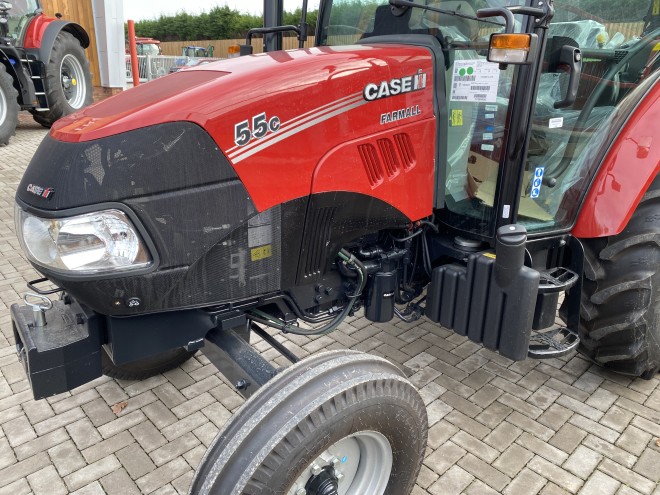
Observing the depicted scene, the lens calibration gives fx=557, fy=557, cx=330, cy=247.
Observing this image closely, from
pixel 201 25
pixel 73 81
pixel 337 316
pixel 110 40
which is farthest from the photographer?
pixel 201 25

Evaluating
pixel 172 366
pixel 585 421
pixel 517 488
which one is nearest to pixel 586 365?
pixel 585 421

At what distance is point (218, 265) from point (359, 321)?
1948 mm

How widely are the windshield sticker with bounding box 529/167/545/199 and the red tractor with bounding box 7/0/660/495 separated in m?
0.01

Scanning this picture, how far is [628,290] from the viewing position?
271 cm

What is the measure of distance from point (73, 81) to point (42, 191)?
30.2 feet

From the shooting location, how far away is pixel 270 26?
3.00 meters

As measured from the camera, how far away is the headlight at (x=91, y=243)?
1.64 metres

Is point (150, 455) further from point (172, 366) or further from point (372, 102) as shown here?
point (372, 102)

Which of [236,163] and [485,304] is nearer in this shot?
[236,163]

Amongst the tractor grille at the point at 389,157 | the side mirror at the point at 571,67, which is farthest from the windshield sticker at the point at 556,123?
the tractor grille at the point at 389,157

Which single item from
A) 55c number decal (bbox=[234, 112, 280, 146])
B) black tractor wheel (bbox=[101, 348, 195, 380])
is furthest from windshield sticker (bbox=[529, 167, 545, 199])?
black tractor wheel (bbox=[101, 348, 195, 380])

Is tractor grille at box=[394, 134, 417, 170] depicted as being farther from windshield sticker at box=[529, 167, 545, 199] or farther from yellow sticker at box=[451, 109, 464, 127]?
windshield sticker at box=[529, 167, 545, 199]

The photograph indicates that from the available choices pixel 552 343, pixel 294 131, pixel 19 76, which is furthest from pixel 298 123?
pixel 19 76

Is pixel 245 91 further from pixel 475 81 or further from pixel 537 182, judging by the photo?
pixel 537 182
